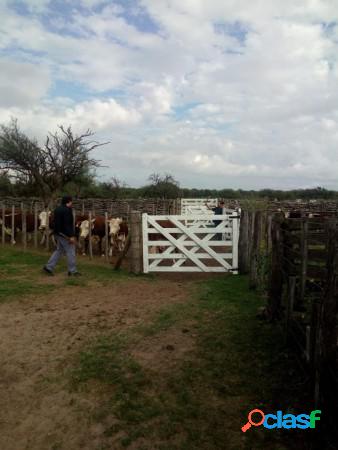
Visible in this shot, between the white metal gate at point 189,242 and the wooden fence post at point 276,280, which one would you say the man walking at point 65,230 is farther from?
the wooden fence post at point 276,280

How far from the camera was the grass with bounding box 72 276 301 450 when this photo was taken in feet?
9.20

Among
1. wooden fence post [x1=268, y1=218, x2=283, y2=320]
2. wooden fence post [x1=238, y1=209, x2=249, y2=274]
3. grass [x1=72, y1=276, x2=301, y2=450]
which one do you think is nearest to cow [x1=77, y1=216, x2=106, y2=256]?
wooden fence post [x1=238, y1=209, x2=249, y2=274]

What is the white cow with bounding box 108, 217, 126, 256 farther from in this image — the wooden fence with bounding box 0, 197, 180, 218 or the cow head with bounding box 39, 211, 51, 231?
the wooden fence with bounding box 0, 197, 180, 218

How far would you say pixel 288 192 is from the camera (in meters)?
79.5

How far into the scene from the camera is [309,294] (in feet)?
15.8

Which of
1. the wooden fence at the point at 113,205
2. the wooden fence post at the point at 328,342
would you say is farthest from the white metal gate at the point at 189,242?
the wooden fence at the point at 113,205

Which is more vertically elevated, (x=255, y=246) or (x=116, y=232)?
(x=255, y=246)

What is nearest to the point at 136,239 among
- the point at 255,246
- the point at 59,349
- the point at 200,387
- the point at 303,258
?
the point at 255,246

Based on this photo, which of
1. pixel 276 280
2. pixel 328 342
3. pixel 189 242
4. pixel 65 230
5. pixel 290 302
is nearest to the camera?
pixel 328 342

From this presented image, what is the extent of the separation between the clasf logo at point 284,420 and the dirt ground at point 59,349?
3.99ft

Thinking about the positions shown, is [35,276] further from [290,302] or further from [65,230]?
[290,302]

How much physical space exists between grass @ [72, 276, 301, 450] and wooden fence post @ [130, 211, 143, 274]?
3673mm

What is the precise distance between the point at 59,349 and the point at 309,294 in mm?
3322

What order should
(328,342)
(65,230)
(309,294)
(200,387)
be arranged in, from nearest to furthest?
1. (328,342)
2. (200,387)
3. (309,294)
4. (65,230)
